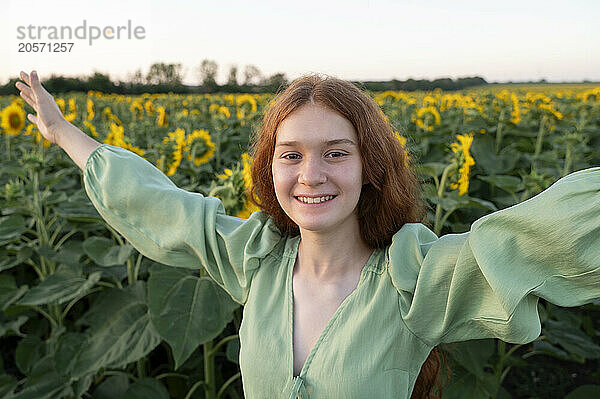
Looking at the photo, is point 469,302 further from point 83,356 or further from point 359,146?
point 83,356

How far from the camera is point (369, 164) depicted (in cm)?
132

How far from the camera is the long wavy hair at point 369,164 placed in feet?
4.25

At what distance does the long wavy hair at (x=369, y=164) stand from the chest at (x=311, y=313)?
0.48 feet

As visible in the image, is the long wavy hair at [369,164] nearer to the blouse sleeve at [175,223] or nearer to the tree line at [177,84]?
the blouse sleeve at [175,223]

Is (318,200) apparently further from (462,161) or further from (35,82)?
(462,161)

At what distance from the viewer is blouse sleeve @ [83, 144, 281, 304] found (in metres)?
1.48

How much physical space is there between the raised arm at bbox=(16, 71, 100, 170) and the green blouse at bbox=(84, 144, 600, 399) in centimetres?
13

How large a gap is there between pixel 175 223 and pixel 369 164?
504 millimetres

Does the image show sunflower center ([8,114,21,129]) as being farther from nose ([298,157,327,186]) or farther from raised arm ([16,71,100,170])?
nose ([298,157,327,186])

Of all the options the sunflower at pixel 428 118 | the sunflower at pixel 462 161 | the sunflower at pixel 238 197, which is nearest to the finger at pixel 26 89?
the sunflower at pixel 238 197

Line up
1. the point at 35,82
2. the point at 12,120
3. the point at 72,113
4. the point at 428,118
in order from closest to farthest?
the point at 35,82, the point at 428,118, the point at 12,120, the point at 72,113

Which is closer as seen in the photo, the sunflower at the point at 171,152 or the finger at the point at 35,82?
the finger at the point at 35,82

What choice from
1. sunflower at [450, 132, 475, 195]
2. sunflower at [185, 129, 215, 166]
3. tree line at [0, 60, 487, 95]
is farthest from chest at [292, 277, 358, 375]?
tree line at [0, 60, 487, 95]

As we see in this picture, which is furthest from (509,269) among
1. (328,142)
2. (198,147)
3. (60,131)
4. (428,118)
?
(428,118)
